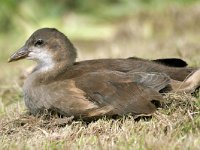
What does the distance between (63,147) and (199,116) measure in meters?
1.05

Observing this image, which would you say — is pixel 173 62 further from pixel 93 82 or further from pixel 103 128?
pixel 103 128

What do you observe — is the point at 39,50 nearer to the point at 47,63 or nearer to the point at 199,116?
the point at 47,63

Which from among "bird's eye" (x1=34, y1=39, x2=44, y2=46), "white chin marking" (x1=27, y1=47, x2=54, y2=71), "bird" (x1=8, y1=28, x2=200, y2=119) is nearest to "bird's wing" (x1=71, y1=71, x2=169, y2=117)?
"bird" (x1=8, y1=28, x2=200, y2=119)

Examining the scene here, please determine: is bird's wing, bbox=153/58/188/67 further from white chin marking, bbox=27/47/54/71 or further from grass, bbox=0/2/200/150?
white chin marking, bbox=27/47/54/71

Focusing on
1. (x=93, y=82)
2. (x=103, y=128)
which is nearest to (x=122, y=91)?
(x=93, y=82)

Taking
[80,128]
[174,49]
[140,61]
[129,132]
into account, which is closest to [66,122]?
[80,128]

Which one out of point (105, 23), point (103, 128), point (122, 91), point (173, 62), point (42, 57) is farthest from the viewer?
point (105, 23)

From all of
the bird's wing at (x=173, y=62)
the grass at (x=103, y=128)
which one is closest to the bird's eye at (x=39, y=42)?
the grass at (x=103, y=128)

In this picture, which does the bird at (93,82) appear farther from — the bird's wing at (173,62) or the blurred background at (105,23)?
the blurred background at (105,23)

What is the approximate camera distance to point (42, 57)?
244 inches

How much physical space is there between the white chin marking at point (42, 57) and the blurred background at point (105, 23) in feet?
10.1

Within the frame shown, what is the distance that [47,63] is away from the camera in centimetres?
612

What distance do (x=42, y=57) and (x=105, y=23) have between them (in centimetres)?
572

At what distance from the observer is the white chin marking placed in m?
6.09
